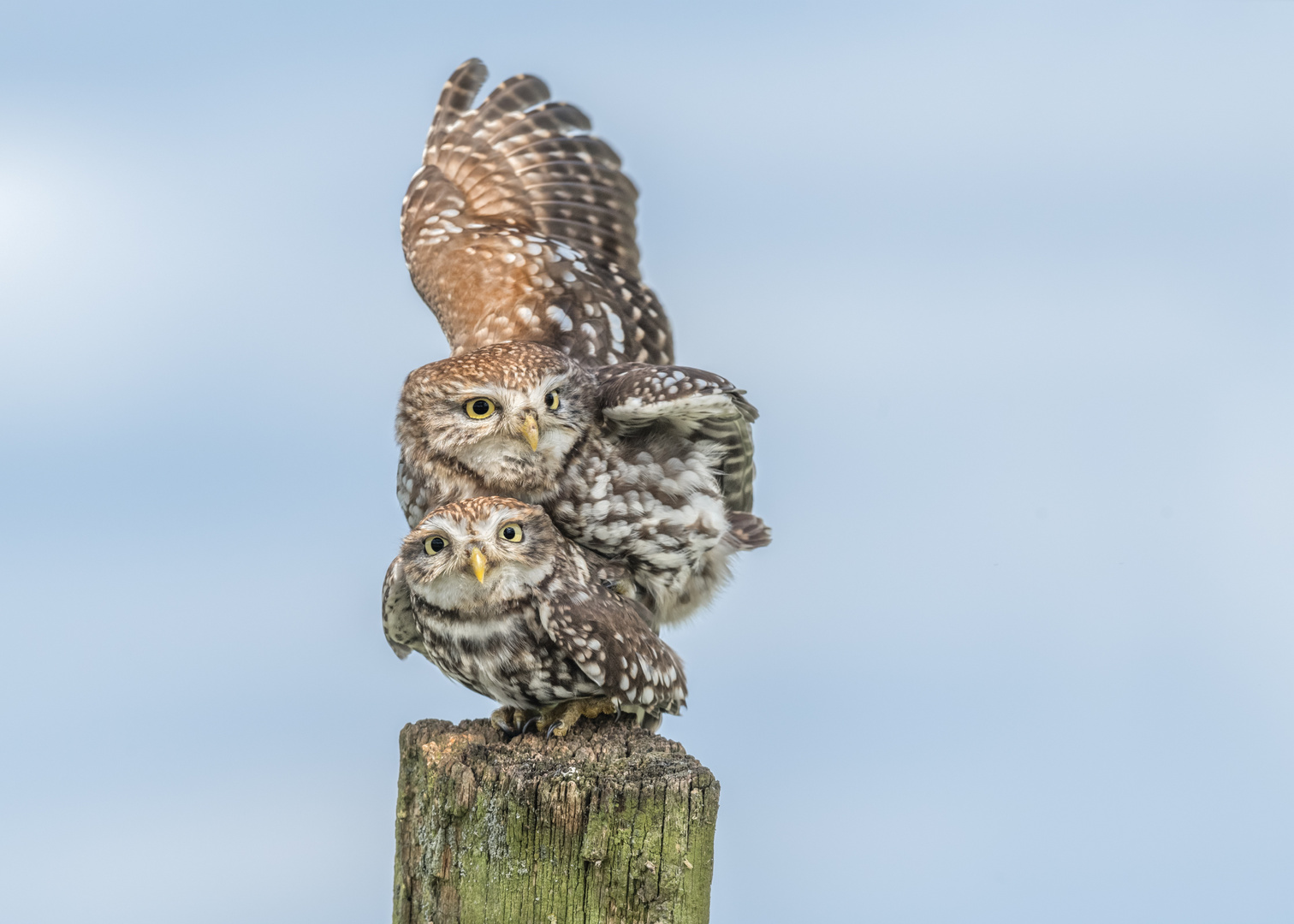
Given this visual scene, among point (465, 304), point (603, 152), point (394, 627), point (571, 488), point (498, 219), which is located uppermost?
point (603, 152)

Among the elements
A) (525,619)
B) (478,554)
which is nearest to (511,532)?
(478,554)

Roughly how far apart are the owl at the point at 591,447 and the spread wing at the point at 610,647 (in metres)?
0.39

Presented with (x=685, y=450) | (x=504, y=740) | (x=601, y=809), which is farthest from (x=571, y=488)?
(x=601, y=809)

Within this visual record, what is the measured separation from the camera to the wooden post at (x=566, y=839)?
4.54 metres

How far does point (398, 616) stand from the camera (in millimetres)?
5734

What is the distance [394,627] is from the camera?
580 centimetres

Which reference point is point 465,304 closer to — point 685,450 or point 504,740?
point 685,450

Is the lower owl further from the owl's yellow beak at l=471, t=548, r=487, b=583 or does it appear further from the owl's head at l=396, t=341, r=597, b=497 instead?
the owl's head at l=396, t=341, r=597, b=497

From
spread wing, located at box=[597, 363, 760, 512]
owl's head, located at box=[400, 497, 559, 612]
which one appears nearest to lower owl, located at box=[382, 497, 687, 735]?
owl's head, located at box=[400, 497, 559, 612]

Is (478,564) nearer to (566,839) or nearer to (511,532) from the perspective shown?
(511,532)

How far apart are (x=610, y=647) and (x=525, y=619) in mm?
339

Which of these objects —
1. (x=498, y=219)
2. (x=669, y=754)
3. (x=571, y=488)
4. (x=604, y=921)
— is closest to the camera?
(x=604, y=921)

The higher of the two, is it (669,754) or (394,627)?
(394,627)

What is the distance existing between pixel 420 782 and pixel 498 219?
3.42 m
